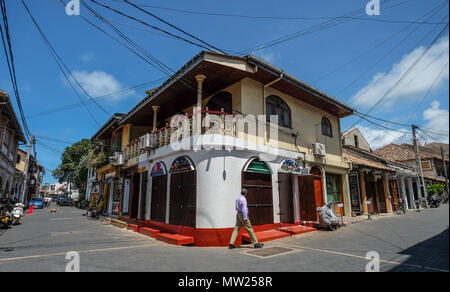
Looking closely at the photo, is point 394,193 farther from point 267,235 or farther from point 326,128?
point 267,235

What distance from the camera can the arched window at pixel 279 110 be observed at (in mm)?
10664

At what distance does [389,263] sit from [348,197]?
32.2 feet

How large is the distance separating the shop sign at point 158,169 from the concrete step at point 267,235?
4.49 meters

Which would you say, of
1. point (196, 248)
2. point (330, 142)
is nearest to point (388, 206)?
point (330, 142)

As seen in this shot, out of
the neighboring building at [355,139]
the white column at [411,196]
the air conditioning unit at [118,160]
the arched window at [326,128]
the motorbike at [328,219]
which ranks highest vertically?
the neighboring building at [355,139]

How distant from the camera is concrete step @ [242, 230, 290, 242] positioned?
7992 millimetres

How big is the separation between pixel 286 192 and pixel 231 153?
3272 mm

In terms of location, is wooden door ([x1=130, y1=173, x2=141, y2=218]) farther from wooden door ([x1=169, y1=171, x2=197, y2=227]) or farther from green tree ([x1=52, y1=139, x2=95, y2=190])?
green tree ([x1=52, y1=139, x2=95, y2=190])

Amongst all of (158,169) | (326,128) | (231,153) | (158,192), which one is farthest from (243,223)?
(326,128)

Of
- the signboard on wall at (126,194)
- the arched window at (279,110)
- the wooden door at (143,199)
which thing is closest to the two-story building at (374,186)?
the arched window at (279,110)

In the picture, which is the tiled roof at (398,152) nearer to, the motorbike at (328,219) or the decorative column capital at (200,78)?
the motorbike at (328,219)

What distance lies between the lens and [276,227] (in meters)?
9.53
